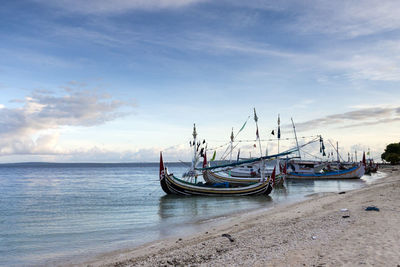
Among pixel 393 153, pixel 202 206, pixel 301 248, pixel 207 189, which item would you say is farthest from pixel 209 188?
pixel 393 153

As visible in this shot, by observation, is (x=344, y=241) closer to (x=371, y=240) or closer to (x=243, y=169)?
(x=371, y=240)

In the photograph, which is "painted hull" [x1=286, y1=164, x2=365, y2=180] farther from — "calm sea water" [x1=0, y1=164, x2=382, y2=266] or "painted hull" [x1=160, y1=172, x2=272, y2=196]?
"calm sea water" [x1=0, y1=164, x2=382, y2=266]

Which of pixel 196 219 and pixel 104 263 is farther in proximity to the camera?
pixel 196 219

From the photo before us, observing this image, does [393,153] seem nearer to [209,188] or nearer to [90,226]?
[209,188]

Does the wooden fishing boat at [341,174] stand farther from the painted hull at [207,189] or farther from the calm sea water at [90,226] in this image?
the calm sea water at [90,226]

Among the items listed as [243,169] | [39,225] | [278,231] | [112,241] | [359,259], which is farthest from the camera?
[243,169]

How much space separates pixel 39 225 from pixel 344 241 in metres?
18.9

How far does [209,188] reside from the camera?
33875 mm

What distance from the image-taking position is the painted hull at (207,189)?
33812 mm

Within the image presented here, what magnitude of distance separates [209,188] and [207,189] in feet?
0.79

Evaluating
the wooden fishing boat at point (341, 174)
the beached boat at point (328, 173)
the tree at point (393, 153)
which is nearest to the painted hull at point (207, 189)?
the beached boat at point (328, 173)

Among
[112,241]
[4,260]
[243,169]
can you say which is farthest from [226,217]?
[243,169]

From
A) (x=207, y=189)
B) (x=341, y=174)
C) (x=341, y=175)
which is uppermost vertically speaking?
(x=207, y=189)

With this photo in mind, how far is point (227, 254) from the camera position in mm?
9703
